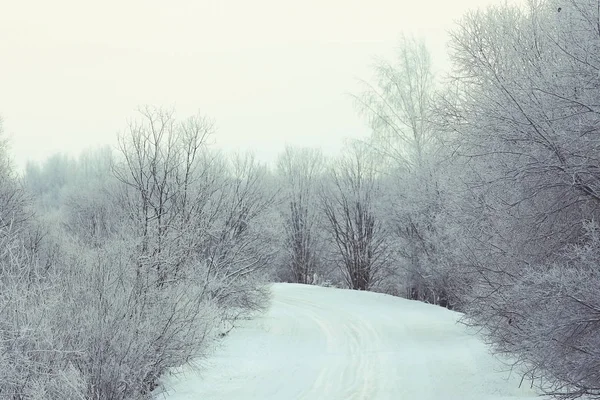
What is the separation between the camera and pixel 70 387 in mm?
9469

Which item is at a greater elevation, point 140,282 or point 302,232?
point 302,232

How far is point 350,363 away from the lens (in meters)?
14.6

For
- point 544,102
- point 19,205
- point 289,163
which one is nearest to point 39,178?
point 289,163

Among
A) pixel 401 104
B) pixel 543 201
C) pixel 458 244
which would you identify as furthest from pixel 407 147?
pixel 543 201

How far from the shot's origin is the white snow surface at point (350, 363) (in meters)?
12.2

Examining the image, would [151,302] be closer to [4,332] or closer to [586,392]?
[4,332]

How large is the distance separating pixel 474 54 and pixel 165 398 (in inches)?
426

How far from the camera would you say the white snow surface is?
12.2 m

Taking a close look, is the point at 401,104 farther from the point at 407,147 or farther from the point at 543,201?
the point at 543,201

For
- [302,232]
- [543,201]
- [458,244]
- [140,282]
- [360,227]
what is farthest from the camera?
[302,232]

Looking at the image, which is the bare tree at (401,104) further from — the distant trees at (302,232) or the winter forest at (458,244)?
the distant trees at (302,232)

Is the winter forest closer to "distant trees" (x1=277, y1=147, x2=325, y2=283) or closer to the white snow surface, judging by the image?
the white snow surface

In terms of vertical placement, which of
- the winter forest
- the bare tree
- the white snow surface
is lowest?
the white snow surface

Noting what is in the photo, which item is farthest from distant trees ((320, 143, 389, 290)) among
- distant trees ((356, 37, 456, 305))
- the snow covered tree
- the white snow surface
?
the snow covered tree
